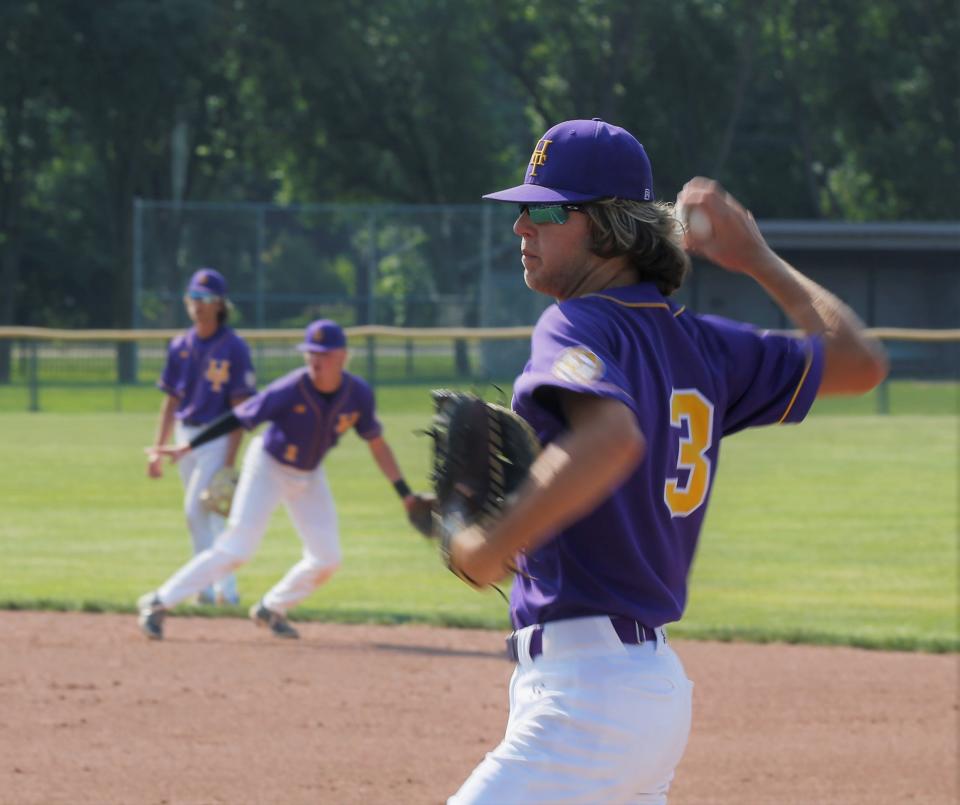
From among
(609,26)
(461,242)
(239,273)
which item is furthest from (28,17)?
(609,26)

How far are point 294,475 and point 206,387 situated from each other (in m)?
1.55

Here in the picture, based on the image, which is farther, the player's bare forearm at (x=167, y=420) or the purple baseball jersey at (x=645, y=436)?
the player's bare forearm at (x=167, y=420)

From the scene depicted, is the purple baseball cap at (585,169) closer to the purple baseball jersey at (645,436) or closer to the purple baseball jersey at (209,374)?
the purple baseball jersey at (645,436)

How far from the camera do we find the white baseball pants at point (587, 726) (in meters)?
2.70

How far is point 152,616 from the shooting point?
333 inches

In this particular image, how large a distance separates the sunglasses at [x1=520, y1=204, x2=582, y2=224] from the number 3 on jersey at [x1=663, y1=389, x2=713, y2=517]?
378 mm

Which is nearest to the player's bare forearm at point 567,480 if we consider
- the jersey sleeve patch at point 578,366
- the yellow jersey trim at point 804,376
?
the jersey sleeve patch at point 578,366

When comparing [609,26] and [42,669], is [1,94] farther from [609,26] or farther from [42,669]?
[42,669]

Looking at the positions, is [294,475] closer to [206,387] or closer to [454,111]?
[206,387]

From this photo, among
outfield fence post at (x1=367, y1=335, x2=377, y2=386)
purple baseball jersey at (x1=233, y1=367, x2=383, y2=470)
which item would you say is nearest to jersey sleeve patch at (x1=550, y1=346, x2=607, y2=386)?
purple baseball jersey at (x1=233, y1=367, x2=383, y2=470)

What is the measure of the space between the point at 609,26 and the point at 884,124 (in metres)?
9.16

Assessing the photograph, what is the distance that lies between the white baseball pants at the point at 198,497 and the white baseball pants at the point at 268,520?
1026mm

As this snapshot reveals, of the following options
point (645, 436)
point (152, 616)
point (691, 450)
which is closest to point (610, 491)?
point (645, 436)

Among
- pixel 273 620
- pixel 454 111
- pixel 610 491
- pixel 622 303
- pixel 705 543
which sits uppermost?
pixel 454 111
